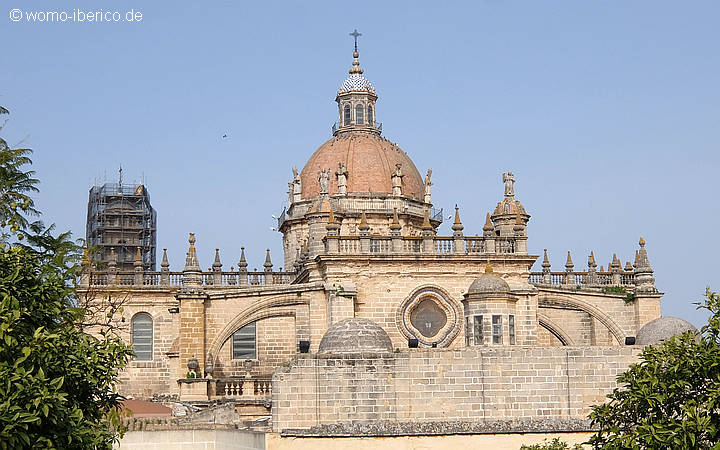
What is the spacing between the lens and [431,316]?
35781mm

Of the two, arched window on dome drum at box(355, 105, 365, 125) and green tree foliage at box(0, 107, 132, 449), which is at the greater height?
arched window on dome drum at box(355, 105, 365, 125)

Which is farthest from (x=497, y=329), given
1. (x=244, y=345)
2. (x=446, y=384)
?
(x=244, y=345)

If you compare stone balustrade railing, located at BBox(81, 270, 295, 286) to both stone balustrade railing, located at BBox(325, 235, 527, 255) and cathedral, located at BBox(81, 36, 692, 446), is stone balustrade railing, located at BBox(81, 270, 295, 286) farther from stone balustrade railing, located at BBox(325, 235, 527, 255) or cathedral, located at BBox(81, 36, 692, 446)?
stone balustrade railing, located at BBox(325, 235, 527, 255)

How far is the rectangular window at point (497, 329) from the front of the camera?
30328mm

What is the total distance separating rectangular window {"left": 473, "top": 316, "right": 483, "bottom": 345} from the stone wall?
2.60m

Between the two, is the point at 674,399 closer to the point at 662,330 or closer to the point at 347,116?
the point at 662,330

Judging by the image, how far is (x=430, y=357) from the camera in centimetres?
2703

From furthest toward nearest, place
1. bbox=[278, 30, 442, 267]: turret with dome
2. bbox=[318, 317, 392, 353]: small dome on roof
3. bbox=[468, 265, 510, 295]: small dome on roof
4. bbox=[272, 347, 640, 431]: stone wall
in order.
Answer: bbox=[278, 30, 442, 267]: turret with dome, bbox=[468, 265, 510, 295]: small dome on roof, bbox=[318, 317, 392, 353]: small dome on roof, bbox=[272, 347, 640, 431]: stone wall

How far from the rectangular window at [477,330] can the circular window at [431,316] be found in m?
4.99

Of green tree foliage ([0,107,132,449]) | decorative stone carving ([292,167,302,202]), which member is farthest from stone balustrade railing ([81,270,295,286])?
green tree foliage ([0,107,132,449])

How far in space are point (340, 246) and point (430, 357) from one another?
29.2 feet

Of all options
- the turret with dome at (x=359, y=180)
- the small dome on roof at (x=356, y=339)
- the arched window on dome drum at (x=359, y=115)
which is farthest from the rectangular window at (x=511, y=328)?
the arched window on dome drum at (x=359, y=115)

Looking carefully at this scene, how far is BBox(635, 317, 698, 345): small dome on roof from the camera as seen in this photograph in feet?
93.2

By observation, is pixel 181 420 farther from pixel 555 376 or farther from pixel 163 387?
pixel 163 387
